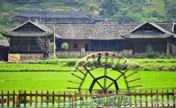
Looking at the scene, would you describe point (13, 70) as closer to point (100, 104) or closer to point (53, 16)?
point (100, 104)

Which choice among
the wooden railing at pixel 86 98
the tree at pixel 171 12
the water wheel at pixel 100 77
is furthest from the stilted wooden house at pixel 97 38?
the tree at pixel 171 12

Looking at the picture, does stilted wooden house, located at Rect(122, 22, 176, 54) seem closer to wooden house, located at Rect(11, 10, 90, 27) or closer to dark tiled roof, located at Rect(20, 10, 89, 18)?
wooden house, located at Rect(11, 10, 90, 27)

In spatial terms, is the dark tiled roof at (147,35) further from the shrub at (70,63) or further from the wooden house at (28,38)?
the shrub at (70,63)

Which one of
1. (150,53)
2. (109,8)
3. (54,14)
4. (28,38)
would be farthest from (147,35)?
(109,8)

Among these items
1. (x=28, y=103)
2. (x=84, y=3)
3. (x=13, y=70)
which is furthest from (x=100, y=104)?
(x=84, y=3)

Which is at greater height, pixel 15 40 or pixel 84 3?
pixel 84 3

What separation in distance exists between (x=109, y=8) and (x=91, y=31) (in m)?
Answer: 46.0

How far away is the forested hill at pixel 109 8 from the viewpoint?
287 ft

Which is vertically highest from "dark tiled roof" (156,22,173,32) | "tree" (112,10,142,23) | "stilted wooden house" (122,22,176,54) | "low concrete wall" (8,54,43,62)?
"tree" (112,10,142,23)

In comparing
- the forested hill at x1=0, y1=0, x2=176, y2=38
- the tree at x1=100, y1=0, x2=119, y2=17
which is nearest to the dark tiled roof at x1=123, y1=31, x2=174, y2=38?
the forested hill at x1=0, y1=0, x2=176, y2=38

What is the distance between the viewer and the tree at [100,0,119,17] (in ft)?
309

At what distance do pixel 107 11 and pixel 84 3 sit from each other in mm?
22312

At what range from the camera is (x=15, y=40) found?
46938mm

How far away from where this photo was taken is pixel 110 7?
316ft
